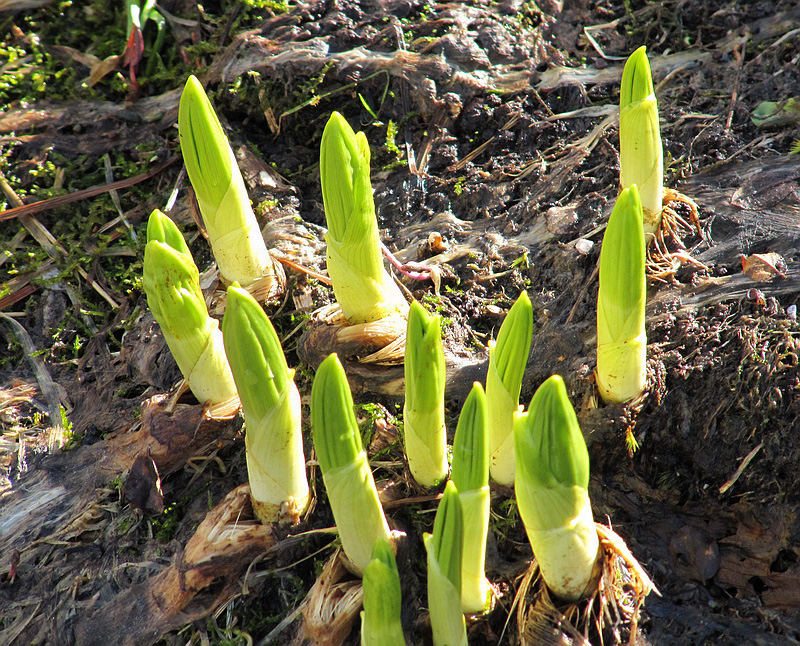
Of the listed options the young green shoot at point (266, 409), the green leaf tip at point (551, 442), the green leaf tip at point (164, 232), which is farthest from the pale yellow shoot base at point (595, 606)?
the green leaf tip at point (164, 232)

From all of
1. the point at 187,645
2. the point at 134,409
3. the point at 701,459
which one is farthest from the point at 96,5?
the point at 701,459

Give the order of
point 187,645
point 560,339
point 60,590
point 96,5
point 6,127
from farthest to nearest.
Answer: point 96,5 → point 6,127 → point 560,339 → point 60,590 → point 187,645

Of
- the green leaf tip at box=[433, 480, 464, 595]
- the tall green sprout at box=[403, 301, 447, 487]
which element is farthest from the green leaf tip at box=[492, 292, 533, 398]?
the green leaf tip at box=[433, 480, 464, 595]

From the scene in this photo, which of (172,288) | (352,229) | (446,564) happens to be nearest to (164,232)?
(172,288)

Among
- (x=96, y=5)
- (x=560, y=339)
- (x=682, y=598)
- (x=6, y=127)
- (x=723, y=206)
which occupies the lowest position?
(x=682, y=598)

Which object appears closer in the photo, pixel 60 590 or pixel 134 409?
pixel 60 590

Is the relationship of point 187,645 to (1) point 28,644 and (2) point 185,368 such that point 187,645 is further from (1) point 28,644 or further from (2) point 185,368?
(2) point 185,368

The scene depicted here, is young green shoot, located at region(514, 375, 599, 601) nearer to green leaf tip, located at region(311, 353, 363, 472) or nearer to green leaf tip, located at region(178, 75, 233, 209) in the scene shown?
green leaf tip, located at region(311, 353, 363, 472)
